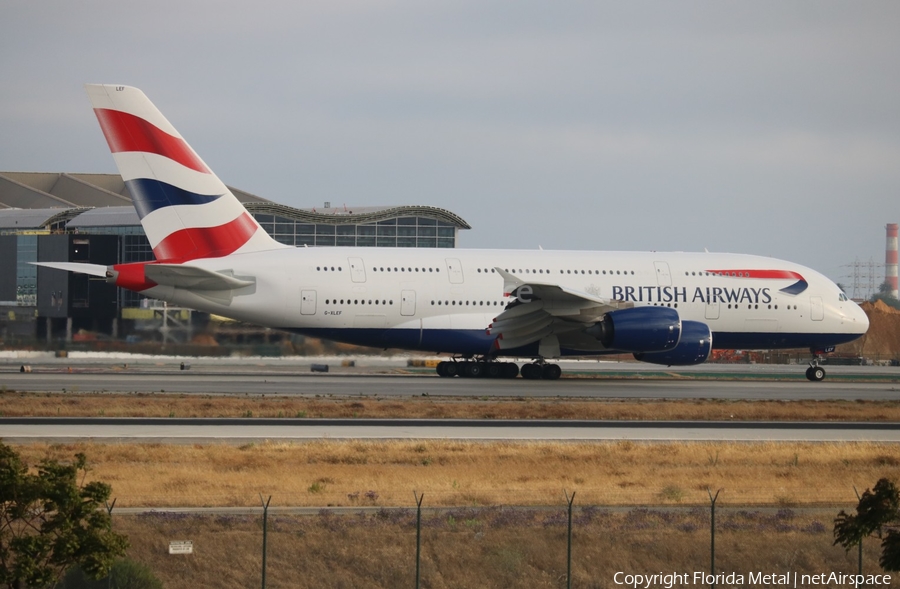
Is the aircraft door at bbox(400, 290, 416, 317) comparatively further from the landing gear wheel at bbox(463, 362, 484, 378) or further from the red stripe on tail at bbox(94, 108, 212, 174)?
the red stripe on tail at bbox(94, 108, 212, 174)

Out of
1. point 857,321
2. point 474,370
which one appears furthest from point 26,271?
point 857,321

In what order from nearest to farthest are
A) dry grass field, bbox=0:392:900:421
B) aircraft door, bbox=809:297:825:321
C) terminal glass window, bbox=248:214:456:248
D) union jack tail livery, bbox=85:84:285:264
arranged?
dry grass field, bbox=0:392:900:421
union jack tail livery, bbox=85:84:285:264
aircraft door, bbox=809:297:825:321
terminal glass window, bbox=248:214:456:248

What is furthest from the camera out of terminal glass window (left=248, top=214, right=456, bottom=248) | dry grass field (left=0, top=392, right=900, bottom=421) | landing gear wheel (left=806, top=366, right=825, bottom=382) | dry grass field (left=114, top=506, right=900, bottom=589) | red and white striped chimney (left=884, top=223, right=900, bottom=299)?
red and white striped chimney (left=884, top=223, right=900, bottom=299)

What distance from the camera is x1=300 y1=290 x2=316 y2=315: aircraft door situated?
124 feet

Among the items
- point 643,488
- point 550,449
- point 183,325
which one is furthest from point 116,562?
point 183,325

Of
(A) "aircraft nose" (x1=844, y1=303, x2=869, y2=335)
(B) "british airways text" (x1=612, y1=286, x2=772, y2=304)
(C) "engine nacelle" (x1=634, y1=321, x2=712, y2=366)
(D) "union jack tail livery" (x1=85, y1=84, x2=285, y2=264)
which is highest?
(D) "union jack tail livery" (x1=85, y1=84, x2=285, y2=264)

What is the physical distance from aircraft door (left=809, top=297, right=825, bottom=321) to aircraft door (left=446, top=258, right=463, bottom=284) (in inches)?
571

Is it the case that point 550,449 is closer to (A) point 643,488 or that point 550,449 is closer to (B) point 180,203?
(A) point 643,488

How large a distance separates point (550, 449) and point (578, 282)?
1828 cm

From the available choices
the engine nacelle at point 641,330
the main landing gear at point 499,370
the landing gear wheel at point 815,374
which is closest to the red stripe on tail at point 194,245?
the main landing gear at point 499,370

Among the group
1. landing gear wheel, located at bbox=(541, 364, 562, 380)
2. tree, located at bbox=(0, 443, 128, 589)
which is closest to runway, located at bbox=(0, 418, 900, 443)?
tree, located at bbox=(0, 443, 128, 589)

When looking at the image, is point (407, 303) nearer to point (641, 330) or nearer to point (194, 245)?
point (194, 245)

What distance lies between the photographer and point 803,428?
2766 cm

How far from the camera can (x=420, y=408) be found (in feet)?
95.4
